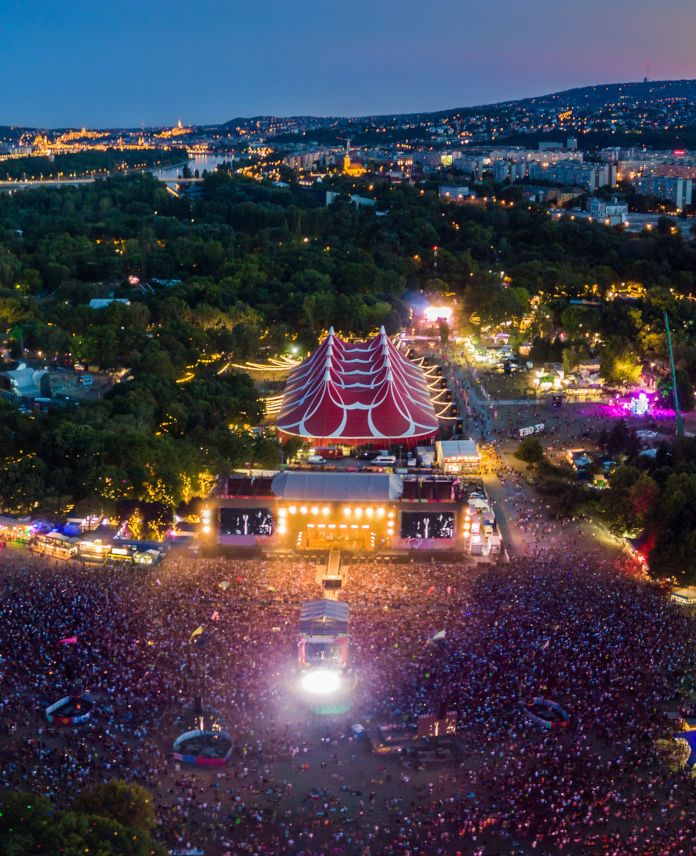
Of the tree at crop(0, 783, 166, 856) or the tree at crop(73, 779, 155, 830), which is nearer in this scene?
the tree at crop(0, 783, 166, 856)

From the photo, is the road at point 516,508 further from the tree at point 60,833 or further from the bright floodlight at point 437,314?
the bright floodlight at point 437,314

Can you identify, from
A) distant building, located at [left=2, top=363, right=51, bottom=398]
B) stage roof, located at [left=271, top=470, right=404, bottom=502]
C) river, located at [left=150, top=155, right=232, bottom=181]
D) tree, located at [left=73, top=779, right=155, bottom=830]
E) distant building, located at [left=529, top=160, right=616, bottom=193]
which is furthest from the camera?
river, located at [left=150, top=155, right=232, bottom=181]

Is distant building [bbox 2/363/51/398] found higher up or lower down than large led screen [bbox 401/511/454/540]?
higher up

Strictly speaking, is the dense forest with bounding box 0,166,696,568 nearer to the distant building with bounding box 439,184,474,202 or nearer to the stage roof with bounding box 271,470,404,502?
the stage roof with bounding box 271,470,404,502

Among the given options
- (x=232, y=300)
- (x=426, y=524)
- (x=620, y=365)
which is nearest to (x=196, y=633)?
(x=426, y=524)

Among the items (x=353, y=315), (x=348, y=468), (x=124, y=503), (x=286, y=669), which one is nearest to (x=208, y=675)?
(x=286, y=669)

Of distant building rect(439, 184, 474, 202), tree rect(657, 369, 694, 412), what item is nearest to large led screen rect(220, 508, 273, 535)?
tree rect(657, 369, 694, 412)

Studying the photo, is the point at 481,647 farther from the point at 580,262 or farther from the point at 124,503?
the point at 580,262
